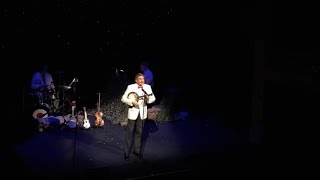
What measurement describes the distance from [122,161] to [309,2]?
6813 millimetres

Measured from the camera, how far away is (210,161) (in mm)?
7668

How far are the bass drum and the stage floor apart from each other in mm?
738

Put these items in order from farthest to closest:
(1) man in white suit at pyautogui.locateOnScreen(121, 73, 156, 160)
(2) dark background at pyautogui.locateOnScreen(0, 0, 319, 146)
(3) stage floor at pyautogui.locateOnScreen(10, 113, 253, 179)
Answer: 1. (2) dark background at pyautogui.locateOnScreen(0, 0, 319, 146)
2. (1) man in white suit at pyautogui.locateOnScreen(121, 73, 156, 160)
3. (3) stage floor at pyautogui.locateOnScreen(10, 113, 253, 179)

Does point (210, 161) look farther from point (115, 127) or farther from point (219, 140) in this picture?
point (115, 127)

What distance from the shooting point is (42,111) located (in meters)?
11.2

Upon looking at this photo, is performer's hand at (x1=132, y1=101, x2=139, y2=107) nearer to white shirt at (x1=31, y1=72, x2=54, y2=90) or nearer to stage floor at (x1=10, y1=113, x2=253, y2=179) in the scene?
stage floor at (x1=10, y1=113, x2=253, y2=179)

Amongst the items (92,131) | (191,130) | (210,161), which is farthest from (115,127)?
(210,161)

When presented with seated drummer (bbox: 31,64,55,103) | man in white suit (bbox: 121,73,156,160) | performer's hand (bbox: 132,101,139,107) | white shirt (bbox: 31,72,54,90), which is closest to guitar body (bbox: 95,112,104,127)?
seated drummer (bbox: 31,64,55,103)

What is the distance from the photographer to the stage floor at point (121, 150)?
25.0ft

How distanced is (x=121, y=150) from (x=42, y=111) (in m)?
3.80

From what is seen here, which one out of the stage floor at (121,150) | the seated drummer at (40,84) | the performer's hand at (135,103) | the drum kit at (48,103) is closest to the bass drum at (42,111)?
the drum kit at (48,103)

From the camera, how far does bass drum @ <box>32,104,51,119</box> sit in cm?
1106

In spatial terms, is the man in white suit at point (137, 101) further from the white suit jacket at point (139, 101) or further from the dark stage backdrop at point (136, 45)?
the dark stage backdrop at point (136, 45)

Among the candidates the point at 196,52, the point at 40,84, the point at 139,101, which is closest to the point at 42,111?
the point at 40,84
